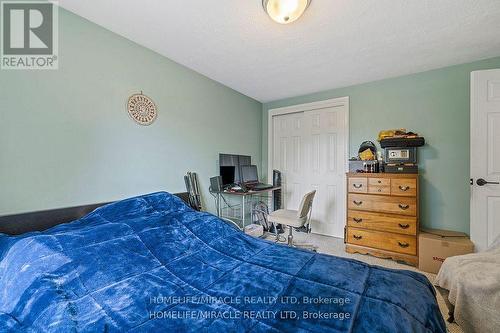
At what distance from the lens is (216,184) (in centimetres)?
281

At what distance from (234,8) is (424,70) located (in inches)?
102

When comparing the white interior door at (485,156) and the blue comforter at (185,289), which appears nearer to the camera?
the blue comforter at (185,289)

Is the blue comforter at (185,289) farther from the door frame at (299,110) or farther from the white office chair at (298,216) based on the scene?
the door frame at (299,110)

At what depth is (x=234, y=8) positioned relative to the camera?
5.33 ft

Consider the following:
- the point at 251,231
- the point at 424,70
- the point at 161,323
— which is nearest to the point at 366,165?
the point at 424,70

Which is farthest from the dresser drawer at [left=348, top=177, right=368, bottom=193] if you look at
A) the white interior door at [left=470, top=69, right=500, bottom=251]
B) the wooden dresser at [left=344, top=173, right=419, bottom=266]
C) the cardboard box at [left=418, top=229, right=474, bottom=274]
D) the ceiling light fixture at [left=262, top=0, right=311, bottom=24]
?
the ceiling light fixture at [left=262, top=0, right=311, bottom=24]

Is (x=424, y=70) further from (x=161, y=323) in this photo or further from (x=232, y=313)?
(x=161, y=323)

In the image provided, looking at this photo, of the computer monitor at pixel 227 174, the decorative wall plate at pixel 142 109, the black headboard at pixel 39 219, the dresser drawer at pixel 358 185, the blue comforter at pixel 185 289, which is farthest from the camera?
the computer monitor at pixel 227 174

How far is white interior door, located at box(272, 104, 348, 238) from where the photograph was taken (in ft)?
10.9

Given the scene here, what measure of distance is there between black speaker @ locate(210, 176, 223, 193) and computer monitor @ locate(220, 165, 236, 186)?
5.1 inches

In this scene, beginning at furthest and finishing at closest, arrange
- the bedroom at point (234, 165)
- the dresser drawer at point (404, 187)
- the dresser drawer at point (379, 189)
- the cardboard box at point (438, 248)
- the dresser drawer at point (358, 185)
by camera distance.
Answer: the dresser drawer at point (358, 185), the dresser drawer at point (379, 189), the dresser drawer at point (404, 187), the cardboard box at point (438, 248), the bedroom at point (234, 165)

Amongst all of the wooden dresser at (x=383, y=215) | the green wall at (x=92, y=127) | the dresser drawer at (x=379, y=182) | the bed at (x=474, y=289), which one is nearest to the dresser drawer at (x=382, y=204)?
the wooden dresser at (x=383, y=215)

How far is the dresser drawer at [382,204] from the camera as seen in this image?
241 centimetres

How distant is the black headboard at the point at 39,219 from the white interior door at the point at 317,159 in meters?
3.01
